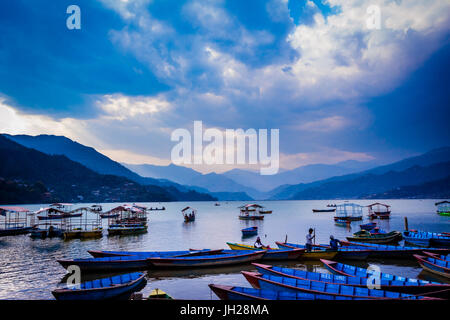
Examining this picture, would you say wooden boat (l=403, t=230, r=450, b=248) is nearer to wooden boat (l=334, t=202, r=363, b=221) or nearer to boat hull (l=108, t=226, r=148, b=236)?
wooden boat (l=334, t=202, r=363, b=221)

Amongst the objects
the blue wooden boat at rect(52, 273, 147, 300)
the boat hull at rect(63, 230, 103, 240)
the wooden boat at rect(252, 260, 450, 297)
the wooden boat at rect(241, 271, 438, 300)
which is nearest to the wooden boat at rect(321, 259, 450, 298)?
the wooden boat at rect(252, 260, 450, 297)

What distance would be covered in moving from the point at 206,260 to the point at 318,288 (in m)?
9.67

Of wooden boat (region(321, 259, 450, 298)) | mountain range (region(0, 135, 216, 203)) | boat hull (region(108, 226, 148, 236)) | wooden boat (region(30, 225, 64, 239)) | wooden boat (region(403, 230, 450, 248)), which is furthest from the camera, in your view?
mountain range (region(0, 135, 216, 203))

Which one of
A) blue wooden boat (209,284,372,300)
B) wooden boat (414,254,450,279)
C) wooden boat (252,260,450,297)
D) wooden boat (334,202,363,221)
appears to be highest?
blue wooden boat (209,284,372,300)

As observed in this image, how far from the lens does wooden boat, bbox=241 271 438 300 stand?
35.3ft

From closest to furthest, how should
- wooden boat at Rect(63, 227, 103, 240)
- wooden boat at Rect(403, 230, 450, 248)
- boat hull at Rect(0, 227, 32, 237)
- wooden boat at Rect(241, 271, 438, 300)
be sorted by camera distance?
1. wooden boat at Rect(241, 271, 438, 300)
2. wooden boat at Rect(403, 230, 450, 248)
3. wooden boat at Rect(63, 227, 103, 240)
4. boat hull at Rect(0, 227, 32, 237)

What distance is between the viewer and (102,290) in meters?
12.7

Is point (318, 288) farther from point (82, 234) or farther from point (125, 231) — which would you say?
point (125, 231)

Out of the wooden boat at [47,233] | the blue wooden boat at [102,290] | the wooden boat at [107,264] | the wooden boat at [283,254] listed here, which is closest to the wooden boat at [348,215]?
the wooden boat at [283,254]

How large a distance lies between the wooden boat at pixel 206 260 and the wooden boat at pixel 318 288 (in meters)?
6.68

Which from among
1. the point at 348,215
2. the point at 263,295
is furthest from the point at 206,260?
the point at 348,215

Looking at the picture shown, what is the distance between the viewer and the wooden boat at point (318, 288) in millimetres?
10758

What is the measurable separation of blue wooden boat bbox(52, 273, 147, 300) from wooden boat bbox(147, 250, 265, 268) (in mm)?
5031
